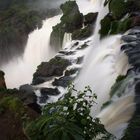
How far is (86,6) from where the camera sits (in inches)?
1309

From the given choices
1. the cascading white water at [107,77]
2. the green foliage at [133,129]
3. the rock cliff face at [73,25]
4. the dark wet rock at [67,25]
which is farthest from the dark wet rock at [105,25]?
the green foliage at [133,129]

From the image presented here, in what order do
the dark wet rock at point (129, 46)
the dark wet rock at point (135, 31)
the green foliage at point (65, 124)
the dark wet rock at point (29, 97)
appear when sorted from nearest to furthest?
the green foliage at point (65, 124) → the dark wet rock at point (129, 46) → the dark wet rock at point (29, 97) → the dark wet rock at point (135, 31)

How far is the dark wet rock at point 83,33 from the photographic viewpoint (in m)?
26.8

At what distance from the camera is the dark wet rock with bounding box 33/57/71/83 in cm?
2408

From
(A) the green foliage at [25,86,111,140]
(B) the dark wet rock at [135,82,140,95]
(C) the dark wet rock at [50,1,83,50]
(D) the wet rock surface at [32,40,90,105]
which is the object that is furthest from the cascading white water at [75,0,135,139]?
(C) the dark wet rock at [50,1,83,50]

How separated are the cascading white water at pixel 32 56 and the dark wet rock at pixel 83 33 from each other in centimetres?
359

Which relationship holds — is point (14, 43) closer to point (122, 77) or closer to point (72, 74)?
point (72, 74)

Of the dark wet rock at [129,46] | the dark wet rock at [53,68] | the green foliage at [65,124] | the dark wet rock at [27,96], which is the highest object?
the green foliage at [65,124]

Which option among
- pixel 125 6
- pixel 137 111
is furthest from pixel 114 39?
pixel 137 111

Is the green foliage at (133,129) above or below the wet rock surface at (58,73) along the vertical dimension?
above

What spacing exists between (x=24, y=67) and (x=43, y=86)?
9658 millimetres

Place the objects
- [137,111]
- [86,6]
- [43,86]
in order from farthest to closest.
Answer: [86,6] < [43,86] < [137,111]

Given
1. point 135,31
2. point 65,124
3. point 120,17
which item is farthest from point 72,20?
point 65,124

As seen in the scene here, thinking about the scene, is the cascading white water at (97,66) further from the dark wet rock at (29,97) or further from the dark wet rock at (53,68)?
the dark wet rock at (29,97)
